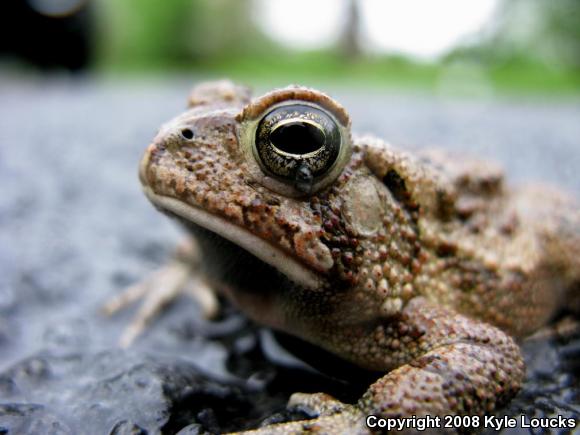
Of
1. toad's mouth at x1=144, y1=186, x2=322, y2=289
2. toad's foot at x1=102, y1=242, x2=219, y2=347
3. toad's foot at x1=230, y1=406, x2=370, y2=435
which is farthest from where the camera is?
toad's foot at x1=102, y1=242, x2=219, y2=347

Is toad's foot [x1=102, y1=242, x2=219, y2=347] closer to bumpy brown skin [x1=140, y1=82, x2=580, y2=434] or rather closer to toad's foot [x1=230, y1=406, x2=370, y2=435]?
bumpy brown skin [x1=140, y1=82, x2=580, y2=434]

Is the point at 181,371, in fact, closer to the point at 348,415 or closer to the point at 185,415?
the point at 185,415

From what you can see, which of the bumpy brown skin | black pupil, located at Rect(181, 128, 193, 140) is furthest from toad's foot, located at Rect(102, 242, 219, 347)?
black pupil, located at Rect(181, 128, 193, 140)

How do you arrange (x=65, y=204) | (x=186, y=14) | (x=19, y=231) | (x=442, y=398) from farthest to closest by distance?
(x=186, y=14), (x=65, y=204), (x=19, y=231), (x=442, y=398)

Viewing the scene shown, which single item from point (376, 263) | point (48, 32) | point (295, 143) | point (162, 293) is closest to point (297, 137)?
point (295, 143)

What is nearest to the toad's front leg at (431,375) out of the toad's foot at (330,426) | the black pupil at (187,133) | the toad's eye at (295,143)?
the toad's foot at (330,426)

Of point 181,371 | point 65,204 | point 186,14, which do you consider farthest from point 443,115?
point 186,14

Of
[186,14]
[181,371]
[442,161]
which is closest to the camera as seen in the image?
[181,371]
